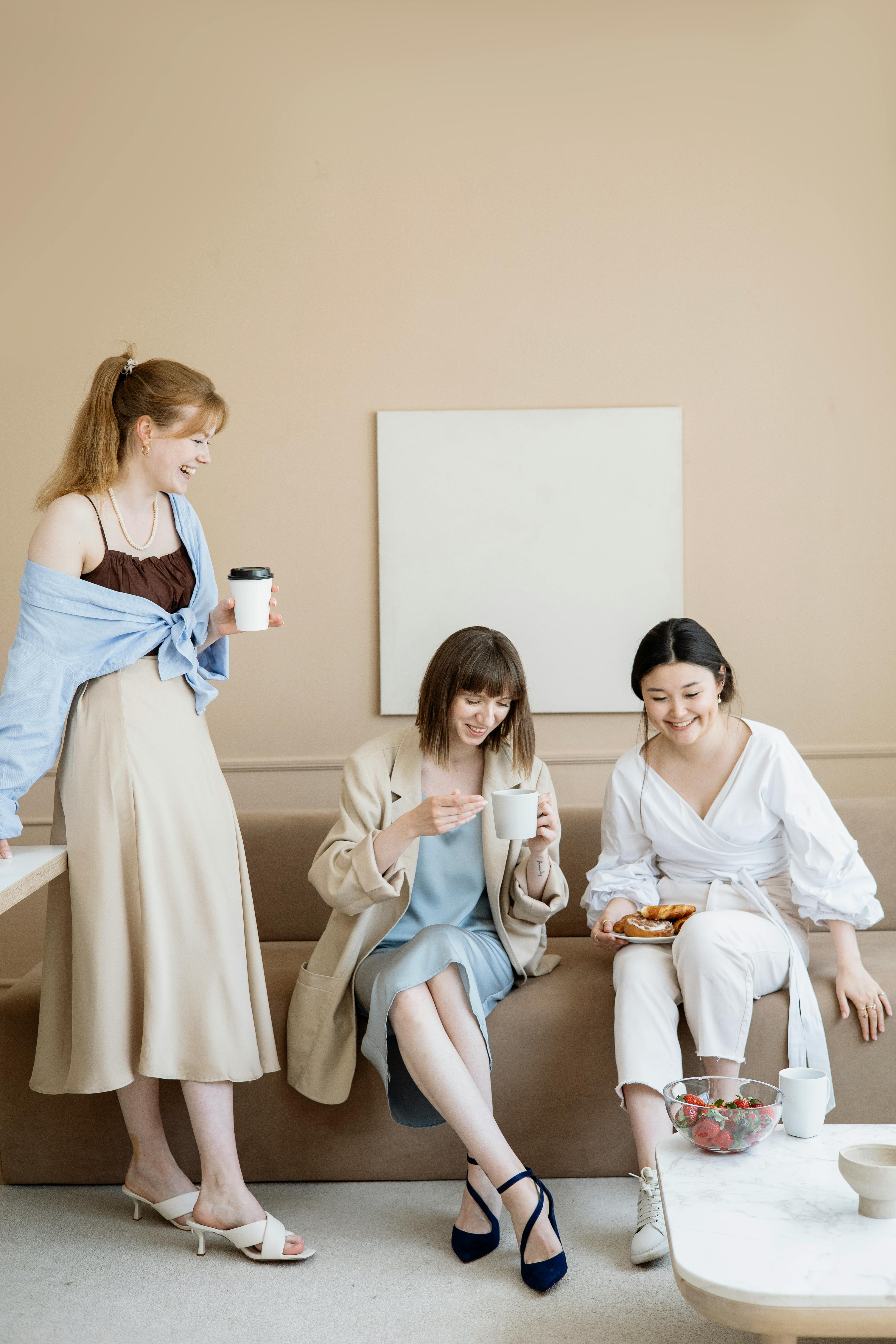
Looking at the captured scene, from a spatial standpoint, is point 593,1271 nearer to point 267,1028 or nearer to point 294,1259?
point 294,1259

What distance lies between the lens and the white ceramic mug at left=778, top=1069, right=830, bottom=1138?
4.83 ft

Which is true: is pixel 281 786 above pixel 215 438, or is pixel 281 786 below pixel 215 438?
below

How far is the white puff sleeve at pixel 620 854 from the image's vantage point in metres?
2.19

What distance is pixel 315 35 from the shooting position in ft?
9.88

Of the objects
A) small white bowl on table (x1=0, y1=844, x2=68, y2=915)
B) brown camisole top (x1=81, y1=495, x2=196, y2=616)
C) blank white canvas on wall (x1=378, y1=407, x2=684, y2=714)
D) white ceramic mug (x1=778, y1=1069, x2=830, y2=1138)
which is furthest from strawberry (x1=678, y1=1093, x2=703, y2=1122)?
blank white canvas on wall (x1=378, y1=407, x2=684, y2=714)

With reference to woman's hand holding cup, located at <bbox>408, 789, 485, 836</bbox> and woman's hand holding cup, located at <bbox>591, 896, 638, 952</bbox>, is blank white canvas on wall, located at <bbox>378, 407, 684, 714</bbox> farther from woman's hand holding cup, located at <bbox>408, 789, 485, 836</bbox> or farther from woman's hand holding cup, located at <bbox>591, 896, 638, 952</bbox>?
woman's hand holding cup, located at <bbox>408, 789, 485, 836</bbox>

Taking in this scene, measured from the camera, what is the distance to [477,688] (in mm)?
2008

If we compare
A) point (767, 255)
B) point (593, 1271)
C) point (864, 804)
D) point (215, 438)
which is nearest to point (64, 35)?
point (215, 438)

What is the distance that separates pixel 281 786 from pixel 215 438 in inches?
40.1

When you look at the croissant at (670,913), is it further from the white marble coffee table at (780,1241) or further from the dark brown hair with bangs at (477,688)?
the white marble coffee table at (780,1241)

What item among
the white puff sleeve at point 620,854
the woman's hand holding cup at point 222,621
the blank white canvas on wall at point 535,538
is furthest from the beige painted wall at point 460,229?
the woman's hand holding cup at point 222,621

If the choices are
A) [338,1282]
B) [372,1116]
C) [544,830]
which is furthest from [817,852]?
[338,1282]

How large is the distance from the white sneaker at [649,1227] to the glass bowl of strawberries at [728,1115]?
0.30 meters

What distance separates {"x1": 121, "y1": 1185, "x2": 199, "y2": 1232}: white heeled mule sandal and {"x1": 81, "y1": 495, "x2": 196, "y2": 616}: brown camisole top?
3.48 feet
